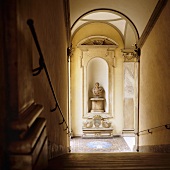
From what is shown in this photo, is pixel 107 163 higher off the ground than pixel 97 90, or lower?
lower

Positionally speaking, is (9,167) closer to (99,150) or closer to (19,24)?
(19,24)

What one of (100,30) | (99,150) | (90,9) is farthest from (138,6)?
(99,150)

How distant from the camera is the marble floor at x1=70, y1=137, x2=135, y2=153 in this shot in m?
8.32

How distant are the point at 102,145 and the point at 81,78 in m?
2.97

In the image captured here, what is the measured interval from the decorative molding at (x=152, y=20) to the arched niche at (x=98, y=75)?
3654mm

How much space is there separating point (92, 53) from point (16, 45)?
893 centimetres

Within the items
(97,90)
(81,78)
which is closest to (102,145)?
(97,90)

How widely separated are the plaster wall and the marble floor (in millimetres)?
534

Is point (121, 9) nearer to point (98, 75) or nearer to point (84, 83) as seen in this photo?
point (84, 83)

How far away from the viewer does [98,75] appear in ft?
34.4

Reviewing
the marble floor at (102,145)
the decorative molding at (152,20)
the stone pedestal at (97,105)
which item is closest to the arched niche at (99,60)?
the stone pedestal at (97,105)

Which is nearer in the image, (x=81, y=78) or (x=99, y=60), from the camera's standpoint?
(x=81, y=78)

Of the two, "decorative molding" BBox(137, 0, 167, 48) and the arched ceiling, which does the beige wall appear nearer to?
"decorative molding" BBox(137, 0, 167, 48)

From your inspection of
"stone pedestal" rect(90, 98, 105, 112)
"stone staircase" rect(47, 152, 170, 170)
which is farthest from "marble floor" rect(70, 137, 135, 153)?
"stone staircase" rect(47, 152, 170, 170)
